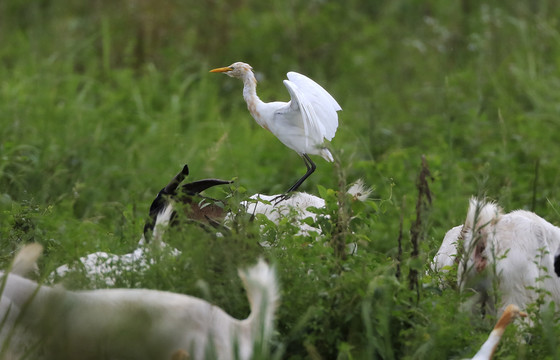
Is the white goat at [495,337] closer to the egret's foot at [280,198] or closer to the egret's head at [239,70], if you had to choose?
the egret's foot at [280,198]

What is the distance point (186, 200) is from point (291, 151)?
3.28 m

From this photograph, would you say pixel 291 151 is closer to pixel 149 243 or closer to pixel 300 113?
pixel 300 113

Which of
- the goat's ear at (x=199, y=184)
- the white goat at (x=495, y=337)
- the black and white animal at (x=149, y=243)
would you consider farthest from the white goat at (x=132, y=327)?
the goat's ear at (x=199, y=184)

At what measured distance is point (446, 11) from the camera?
964 cm

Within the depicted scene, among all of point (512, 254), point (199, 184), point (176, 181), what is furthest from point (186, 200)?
point (512, 254)

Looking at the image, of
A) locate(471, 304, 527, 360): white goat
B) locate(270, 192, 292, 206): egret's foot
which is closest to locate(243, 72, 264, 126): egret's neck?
locate(270, 192, 292, 206): egret's foot

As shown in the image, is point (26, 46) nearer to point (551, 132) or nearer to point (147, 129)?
point (147, 129)

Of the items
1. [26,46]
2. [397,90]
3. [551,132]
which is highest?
[551,132]

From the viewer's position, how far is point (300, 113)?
357 cm

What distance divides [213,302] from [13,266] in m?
0.63

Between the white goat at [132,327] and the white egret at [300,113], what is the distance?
43.6 inches

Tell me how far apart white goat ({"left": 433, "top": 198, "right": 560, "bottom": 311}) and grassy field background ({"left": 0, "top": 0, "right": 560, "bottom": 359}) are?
136 mm

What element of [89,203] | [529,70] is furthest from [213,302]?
[529,70]

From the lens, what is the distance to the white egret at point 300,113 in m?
3.51
